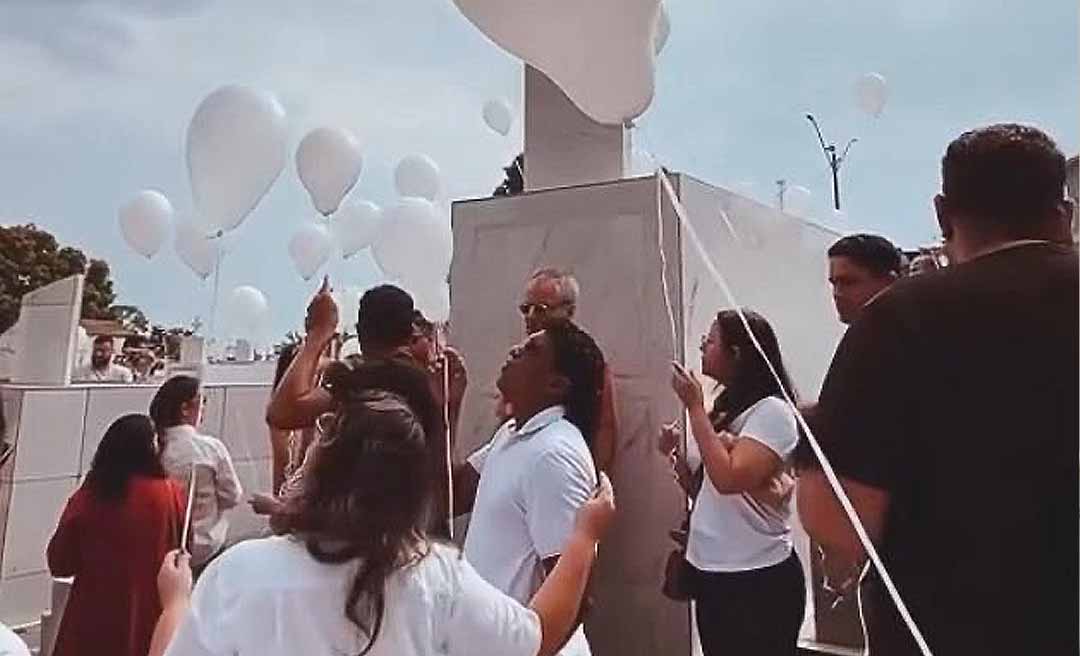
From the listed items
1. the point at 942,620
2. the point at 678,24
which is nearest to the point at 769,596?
the point at 942,620

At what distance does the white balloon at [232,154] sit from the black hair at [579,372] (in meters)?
1.40

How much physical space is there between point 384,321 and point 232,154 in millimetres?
1177

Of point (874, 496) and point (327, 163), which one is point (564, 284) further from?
point (327, 163)

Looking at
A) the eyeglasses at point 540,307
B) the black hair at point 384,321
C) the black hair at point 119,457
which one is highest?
the eyeglasses at point 540,307

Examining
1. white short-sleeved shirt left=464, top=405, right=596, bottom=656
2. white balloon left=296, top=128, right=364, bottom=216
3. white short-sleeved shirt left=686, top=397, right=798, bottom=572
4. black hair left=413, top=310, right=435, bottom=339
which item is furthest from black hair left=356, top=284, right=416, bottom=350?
→ white balloon left=296, top=128, right=364, bottom=216

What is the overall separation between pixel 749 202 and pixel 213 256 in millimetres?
2525

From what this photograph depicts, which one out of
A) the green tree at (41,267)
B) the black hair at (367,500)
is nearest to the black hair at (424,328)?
the black hair at (367,500)

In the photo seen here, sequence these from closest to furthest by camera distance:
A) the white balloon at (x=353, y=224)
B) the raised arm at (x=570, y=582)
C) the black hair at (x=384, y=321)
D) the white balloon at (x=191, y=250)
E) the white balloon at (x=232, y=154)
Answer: the raised arm at (x=570, y=582) < the black hair at (x=384, y=321) < the white balloon at (x=232, y=154) < the white balloon at (x=191, y=250) < the white balloon at (x=353, y=224)

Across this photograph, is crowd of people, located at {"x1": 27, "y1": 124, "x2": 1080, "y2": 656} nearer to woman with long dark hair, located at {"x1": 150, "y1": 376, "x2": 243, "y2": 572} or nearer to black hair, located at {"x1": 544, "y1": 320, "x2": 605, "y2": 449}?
black hair, located at {"x1": 544, "y1": 320, "x2": 605, "y2": 449}

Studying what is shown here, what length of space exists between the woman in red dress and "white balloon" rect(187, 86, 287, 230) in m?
0.68

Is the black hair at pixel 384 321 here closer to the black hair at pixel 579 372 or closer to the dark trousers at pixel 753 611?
the black hair at pixel 579 372

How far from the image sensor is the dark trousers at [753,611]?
4.80ft

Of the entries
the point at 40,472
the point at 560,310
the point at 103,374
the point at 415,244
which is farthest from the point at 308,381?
the point at 103,374

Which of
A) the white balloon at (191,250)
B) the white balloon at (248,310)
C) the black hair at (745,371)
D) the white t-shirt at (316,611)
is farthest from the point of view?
the white balloon at (248,310)
